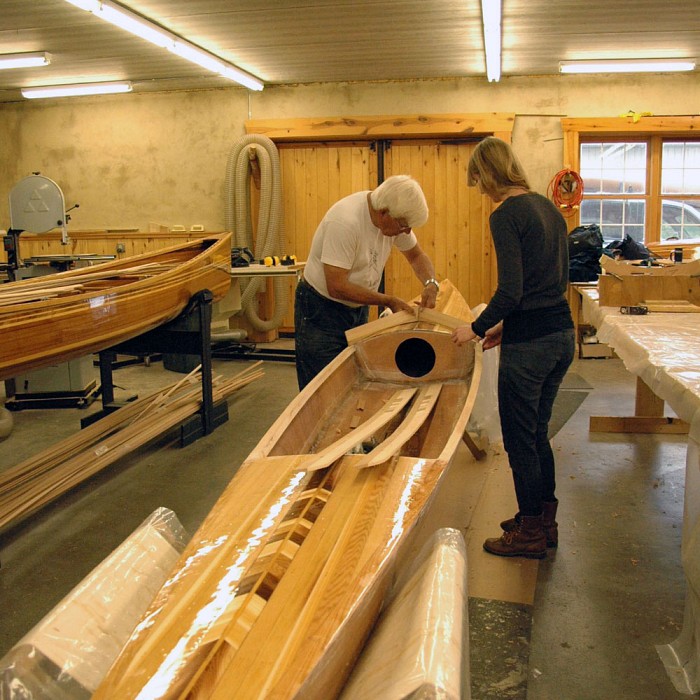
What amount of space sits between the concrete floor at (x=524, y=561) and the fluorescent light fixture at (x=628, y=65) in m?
4.18

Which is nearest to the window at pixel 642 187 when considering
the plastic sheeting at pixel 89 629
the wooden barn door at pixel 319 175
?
the wooden barn door at pixel 319 175

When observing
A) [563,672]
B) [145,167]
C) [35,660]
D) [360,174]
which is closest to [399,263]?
[360,174]

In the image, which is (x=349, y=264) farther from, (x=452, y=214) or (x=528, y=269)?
(x=452, y=214)

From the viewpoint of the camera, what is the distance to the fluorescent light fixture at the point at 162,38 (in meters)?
5.31

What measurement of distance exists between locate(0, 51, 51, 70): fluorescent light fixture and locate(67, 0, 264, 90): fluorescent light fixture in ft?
3.99

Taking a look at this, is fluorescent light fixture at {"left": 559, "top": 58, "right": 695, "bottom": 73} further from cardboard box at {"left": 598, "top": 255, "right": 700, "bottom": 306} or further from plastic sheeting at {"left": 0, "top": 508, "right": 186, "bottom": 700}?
plastic sheeting at {"left": 0, "top": 508, "right": 186, "bottom": 700}

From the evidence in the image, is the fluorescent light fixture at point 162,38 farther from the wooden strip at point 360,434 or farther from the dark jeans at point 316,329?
the wooden strip at point 360,434

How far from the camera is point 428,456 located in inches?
113

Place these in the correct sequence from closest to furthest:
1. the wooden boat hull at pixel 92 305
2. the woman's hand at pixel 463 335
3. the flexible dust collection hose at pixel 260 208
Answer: the woman's hand at pixel 463 335
the wooden boat hull at pixel 92 305
the flexible dust collection hose at pixel 260 208

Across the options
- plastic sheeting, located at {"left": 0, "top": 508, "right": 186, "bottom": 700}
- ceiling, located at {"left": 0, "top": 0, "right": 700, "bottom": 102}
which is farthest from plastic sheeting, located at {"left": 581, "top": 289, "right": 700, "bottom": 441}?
ceiling, located at {"left": 0, "top": 0, "right": 700, "bottom": 102}

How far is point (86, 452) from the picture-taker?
373cm

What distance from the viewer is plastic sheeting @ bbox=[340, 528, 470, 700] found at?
111cm

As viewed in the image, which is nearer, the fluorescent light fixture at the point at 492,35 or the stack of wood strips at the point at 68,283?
the stack of wood strips at the point at 68,283

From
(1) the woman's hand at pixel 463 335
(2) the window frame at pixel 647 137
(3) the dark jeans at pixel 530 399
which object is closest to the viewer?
(3) the dark jeans at pixel 530 399
